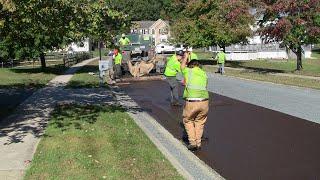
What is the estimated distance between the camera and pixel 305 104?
645 inches

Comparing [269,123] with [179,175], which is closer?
[179,175]

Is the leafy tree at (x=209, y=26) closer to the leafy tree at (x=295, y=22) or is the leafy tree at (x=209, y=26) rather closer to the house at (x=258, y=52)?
the leafy tree at (x=295, y=22)

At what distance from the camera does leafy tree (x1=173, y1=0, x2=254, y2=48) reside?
44875 millimetres

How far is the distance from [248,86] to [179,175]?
16.2 metres

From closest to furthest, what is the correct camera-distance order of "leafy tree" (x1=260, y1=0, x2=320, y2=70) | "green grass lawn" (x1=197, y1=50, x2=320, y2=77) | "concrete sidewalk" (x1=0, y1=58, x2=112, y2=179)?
"concrete sidewalk" (x1=0, y1=58, x2=112, y2=179) → "leafy tree" (x1=260, y1=0, x2=320, y2=70) → "green grass lawn" (x1=197, y1=50, x2=320, y2=77)

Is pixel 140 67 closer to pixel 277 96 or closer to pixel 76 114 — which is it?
pixel 277 96

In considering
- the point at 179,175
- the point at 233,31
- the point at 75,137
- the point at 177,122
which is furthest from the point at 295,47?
the point at 179,175

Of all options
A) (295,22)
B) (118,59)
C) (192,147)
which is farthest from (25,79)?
(192,147)

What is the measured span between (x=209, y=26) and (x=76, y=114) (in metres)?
32.6

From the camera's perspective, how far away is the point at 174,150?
10086mm

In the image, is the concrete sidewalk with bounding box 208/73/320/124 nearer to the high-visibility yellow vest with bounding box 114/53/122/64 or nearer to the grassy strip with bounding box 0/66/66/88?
the high-visibility yellow vest with bounding box 114/53/122/64

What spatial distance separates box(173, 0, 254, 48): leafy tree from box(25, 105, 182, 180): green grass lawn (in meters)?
31.3

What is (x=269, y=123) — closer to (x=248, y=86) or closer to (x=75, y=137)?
(x=75, y=137)

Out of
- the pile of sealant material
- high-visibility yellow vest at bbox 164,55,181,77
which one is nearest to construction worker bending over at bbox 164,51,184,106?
high-visibility yellow vest at bbox 164,55,181,77
